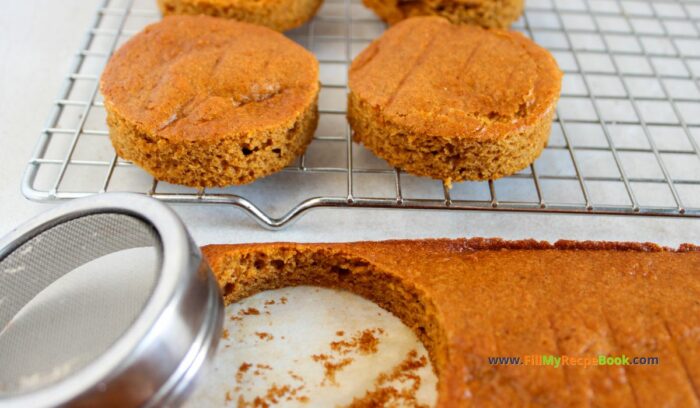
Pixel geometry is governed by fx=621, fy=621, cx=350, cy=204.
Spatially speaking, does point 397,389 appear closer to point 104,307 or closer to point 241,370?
point 241,370

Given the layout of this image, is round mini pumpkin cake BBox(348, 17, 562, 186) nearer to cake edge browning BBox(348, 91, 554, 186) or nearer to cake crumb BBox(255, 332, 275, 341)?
cake edge browning BBox(348, 91, 554, 186)

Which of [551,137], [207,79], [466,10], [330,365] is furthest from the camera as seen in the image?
[466,10]

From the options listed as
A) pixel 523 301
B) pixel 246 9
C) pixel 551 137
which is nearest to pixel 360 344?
pixel 523 301

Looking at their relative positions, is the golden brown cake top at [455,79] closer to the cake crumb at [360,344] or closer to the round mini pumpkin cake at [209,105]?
the round mini pumpkin cake at [209,105]

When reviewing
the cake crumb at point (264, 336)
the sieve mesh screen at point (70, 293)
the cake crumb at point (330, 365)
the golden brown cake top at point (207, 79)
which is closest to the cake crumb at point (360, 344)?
the cake crumb at point (330, 365)

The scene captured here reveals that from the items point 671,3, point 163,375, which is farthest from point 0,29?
point 671,3

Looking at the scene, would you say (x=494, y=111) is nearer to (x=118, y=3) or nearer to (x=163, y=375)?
(x=163, y=375)

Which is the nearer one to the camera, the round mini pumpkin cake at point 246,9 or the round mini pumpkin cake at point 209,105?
the round mini pumpkin cake at point 209,105

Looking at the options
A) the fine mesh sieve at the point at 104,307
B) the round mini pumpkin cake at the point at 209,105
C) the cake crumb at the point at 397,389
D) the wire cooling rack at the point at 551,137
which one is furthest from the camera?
the wire cooling rack at the point at 551,137
